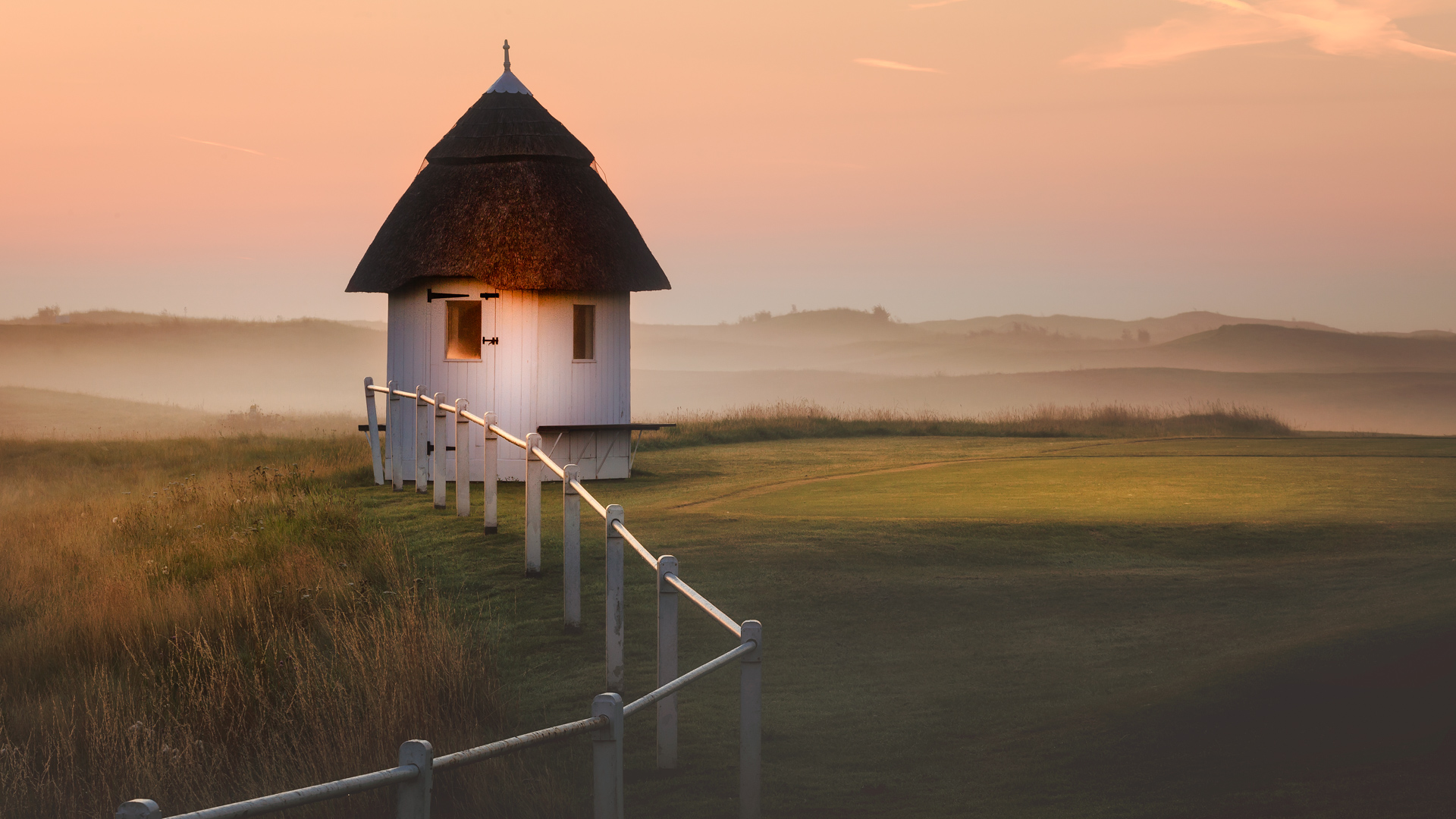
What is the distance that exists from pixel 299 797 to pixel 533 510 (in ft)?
25.4

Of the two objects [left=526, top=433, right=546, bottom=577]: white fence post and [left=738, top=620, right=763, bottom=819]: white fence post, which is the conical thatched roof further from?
[left=738, top=620, right=763, bottom=819]: white fence post

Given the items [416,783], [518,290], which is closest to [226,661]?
[416,783]

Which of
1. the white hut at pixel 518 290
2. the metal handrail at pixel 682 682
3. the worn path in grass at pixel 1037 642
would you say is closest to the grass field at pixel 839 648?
the worn path in grass at pixel 1037 642

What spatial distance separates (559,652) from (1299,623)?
4954mm

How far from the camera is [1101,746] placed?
6.11 metres

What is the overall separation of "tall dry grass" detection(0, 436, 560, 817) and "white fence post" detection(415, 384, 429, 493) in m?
1.19

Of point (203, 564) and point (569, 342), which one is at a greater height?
point (569, 342)

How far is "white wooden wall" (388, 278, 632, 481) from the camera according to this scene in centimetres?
2025

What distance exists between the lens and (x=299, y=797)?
10.6 ft

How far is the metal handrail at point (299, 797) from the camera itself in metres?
3.15

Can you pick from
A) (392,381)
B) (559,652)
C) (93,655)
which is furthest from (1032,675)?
(392,381)

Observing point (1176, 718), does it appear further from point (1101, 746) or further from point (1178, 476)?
point (1178, 476)

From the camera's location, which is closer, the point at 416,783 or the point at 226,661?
the point at 416,783

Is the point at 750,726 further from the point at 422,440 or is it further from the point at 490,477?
the point at 422,440
